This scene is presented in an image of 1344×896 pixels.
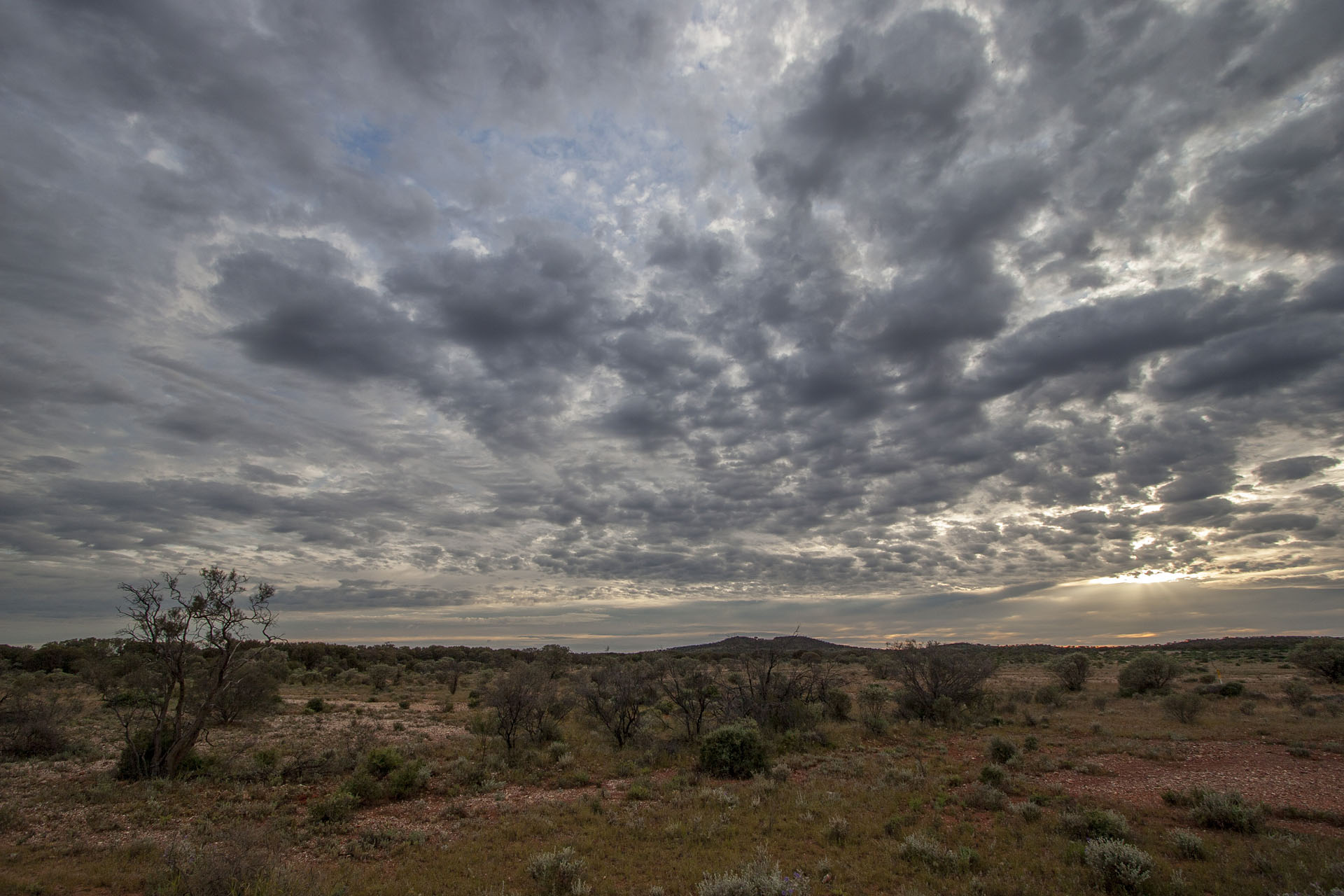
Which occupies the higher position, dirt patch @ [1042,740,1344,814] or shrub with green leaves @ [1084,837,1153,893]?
shrub with green leaves @ [1084,837,1153,893]

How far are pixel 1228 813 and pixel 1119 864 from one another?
15.9 feet

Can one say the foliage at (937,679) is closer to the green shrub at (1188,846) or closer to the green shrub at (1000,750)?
the green shrub at (1000,750)

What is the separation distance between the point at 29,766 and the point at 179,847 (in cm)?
1374

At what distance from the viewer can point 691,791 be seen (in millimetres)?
15562

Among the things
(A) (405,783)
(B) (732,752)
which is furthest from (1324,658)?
(A) (405,783)

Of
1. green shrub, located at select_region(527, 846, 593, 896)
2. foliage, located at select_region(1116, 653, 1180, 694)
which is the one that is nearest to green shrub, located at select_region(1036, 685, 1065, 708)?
foliage, located at select_region(1116, 653, 1180, 694)

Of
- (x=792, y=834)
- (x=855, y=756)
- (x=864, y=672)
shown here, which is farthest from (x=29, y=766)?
(x=864, y=672)

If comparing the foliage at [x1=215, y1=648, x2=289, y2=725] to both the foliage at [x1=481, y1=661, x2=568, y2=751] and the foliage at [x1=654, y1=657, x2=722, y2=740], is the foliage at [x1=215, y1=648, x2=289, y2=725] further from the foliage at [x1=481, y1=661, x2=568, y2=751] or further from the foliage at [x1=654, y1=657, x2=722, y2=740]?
the foliage at [x1=654, y1=657, x2=722, y2=740]

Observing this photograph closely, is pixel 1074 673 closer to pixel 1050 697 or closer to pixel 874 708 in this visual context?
pixel 1050 697

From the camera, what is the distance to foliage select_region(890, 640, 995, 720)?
27.0 m

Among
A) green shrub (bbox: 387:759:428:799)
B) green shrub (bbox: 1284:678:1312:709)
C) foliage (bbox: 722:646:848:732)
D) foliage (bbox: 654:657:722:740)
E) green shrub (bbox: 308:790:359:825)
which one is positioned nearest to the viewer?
green shrub (bbox: 308:790:359:825)

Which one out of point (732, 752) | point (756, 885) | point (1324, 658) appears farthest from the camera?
point (1324, 658)

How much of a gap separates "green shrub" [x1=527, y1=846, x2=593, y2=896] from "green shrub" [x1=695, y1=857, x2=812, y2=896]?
92.0 inches

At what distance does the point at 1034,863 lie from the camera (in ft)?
33.0
